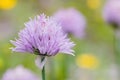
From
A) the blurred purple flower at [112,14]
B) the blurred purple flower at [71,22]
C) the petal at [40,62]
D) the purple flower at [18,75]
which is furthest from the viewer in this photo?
the blurred purple flower at [71,22]

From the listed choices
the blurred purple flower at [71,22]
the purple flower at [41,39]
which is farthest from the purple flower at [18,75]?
the blurred purple flower at [71,22]

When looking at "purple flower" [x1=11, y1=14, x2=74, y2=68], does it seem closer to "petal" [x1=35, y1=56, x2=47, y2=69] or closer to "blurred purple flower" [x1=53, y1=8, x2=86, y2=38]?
"petal" [x1=35, y1=56, x2=47, y2=69]

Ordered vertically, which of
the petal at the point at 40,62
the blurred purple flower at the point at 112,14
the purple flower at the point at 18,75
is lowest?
the petal at the point at 40,62

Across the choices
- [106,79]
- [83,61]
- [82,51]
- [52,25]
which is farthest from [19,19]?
[52,25]

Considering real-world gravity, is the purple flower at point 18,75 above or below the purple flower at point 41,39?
above

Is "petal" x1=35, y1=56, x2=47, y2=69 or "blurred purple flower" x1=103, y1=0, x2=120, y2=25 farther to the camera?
"blurred purple flower" x1=103, y1=0, x2=120, y2=25

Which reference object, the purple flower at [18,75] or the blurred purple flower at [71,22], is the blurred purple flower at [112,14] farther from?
the purple flower at [18,75]

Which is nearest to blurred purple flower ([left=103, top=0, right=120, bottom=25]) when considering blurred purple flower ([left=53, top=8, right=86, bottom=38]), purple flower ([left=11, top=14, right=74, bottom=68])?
blurred purple flower ([left=53, top=8, right=86, bottom=38])
